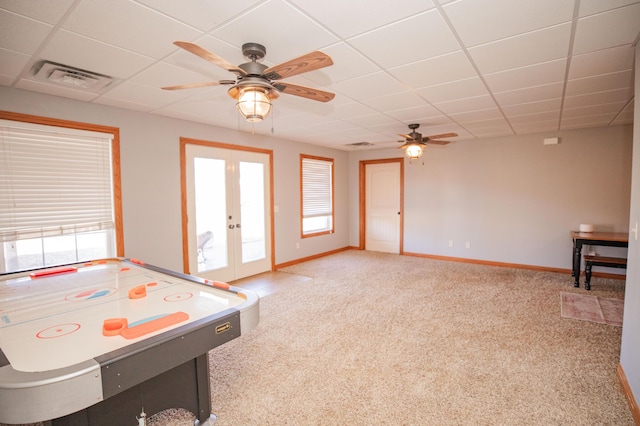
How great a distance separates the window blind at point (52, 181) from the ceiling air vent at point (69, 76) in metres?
0.69

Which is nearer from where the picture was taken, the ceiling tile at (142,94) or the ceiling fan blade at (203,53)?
the ceiling fan blade at (203,53)

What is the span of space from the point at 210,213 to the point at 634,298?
15.2ft

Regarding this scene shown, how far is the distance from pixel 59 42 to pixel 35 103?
58.2 inches

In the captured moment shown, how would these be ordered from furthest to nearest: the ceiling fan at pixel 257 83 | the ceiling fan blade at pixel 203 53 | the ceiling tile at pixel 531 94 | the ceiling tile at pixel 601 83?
the ceiling tile at pixel 531 94, the ceiling tile at pixel 601 83, the ceiling fan at pixel 257 83, the ceiling fan blade at pixel 203 53

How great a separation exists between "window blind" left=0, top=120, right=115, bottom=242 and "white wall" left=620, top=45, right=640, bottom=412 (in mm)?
4836

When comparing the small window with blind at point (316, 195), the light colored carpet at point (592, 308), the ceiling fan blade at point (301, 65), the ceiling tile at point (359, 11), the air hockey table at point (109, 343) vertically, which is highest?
the ceiling tile at point (359, 11)

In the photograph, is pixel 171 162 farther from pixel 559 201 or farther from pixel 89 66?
pixel 559 201

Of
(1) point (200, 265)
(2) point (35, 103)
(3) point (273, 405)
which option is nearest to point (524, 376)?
(3) point (273, 405)

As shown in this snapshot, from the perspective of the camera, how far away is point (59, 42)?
2113 millimetres

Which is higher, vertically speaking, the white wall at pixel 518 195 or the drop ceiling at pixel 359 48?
the drop ceiling at pixel 359 48

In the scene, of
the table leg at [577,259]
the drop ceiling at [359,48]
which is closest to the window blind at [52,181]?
the drop ceiling at [359,48]

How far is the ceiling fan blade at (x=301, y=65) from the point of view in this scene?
1.68 metres

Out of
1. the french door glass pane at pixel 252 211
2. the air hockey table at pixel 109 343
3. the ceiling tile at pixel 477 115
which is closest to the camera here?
the air hockey table at pixel 109 343

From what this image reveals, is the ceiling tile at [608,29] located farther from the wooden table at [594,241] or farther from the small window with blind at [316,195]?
the small window with blind at [316,195]
